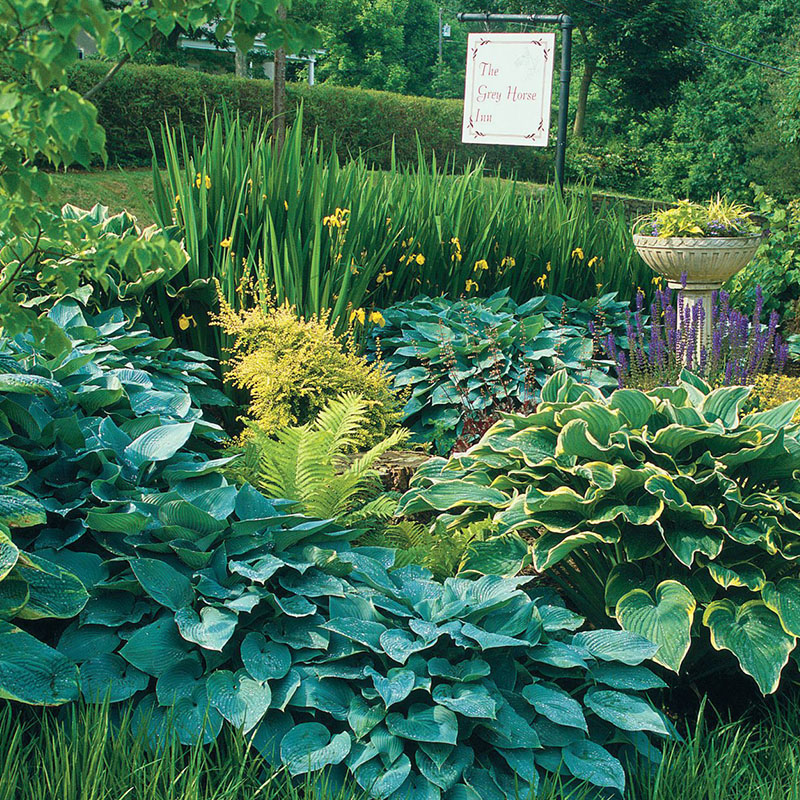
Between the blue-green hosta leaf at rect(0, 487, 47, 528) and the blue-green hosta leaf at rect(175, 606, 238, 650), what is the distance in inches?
16.1

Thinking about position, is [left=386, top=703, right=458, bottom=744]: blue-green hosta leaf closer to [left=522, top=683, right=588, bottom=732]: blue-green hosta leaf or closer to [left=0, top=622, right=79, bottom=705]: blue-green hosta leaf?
[left=522, top=683, right=588, bottom=732]: blue-green hosta leaf

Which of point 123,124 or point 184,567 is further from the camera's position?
→ point 123,124

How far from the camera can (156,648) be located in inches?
75.9

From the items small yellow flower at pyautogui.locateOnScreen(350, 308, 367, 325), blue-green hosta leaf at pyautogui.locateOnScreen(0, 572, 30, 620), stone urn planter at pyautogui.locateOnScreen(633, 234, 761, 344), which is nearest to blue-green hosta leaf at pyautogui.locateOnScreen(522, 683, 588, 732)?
blue-green hosta leaf at pyautogui.locateOnScreen(0, 572, 30, 620)

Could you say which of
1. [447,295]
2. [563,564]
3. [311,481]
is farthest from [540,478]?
[447,295]

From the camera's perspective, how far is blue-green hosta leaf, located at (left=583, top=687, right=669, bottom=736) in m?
1.89

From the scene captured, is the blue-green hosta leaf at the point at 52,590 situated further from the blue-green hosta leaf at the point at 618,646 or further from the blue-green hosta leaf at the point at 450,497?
the blue-green hosta leaf at the point at 618,646

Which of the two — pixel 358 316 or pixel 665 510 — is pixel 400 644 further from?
pixel 358 316

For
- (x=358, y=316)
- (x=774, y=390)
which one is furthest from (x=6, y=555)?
(x=774, y=390)

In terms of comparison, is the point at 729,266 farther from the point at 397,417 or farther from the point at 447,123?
the point at 447,123

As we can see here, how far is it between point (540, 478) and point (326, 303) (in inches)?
76.8

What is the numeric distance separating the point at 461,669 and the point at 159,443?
1083 mm

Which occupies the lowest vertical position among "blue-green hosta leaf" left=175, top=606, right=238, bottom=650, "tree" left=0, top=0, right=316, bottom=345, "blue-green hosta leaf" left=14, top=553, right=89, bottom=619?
"blue-green hosta leaf" left=175, top=606, right=238, bottom=650

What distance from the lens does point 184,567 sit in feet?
6.99
